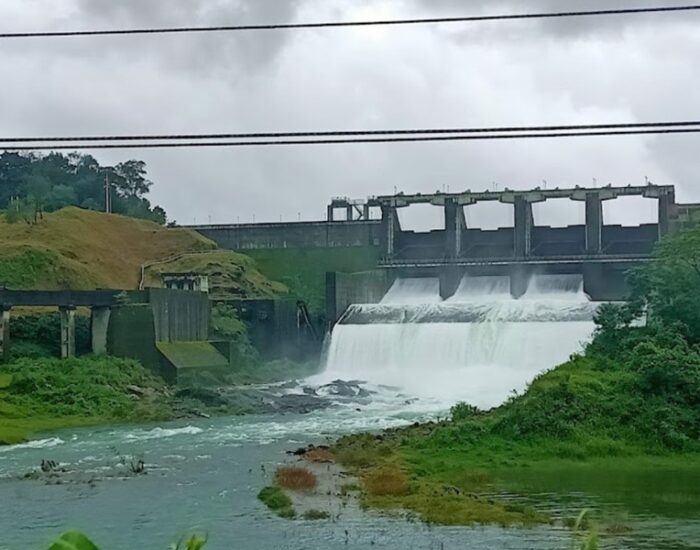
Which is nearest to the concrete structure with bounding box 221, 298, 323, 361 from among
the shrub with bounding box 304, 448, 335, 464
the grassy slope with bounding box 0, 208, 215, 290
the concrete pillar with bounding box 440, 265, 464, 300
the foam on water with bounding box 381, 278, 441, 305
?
the foam on water with bounding box 381, 278, 441, 305

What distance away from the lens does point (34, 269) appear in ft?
136

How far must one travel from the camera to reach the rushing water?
12.9 m

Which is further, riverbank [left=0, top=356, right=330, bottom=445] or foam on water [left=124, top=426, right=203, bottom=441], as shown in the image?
riverbank [left=0, top=356, right=330, bottom=445]

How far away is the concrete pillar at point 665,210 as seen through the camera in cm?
4134

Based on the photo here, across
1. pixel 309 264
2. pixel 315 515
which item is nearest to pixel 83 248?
pixel 309 264

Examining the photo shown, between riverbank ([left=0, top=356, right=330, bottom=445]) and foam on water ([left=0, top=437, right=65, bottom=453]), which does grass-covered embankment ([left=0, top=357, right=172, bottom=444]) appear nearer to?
riverbank ([left=0, top=356, right=330, bottom=445])

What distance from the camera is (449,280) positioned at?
140 feet

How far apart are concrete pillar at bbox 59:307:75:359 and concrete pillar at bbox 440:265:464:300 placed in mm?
15538

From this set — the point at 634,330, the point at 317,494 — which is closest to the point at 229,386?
the point at 634,330

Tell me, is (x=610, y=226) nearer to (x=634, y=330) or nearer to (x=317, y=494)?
(x=634, y=330)

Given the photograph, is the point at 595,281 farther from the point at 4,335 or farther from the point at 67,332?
the point at 4,335

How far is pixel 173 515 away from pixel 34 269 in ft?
95.4

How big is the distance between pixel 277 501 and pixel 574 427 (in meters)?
7.00

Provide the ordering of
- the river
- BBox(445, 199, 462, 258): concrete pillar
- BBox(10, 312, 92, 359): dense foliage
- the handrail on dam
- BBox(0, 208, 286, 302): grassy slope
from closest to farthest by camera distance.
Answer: the river → BBox(10, 312, 92, 359): dense foliage → the handrail on dam → BBox(0, 208, 286, 302): grassy slope → BBox(445, 199, 462, 258): concrete pillar
